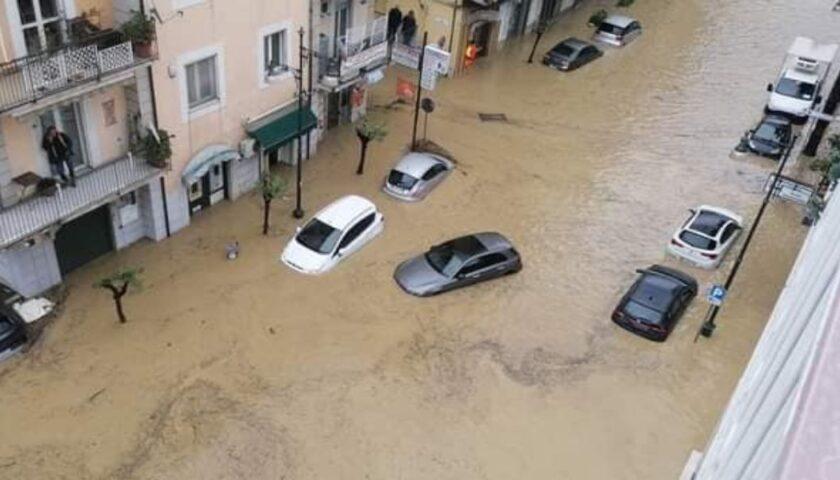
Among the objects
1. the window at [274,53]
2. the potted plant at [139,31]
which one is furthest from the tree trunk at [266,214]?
the potted plant at [139,31]

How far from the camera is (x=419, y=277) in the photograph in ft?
73.2

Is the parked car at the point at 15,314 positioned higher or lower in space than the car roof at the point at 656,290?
lower

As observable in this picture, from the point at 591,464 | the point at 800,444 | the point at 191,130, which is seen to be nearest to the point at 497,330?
the point at 591,464

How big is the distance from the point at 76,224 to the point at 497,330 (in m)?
11.6

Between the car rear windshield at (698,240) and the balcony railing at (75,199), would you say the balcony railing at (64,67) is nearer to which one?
the balcony railing at (75,199)

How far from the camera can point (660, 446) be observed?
18703 millimetres

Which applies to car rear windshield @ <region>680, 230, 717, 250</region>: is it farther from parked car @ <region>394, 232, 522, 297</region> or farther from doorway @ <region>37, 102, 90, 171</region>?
doorway @ <region>37, 102, 90, 171</region>

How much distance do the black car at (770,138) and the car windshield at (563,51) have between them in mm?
9181

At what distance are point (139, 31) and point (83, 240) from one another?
6.06 meters

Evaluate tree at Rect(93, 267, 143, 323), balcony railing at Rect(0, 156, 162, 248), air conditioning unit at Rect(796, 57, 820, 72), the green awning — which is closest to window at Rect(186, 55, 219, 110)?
the green awning

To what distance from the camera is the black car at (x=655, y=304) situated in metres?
21.4

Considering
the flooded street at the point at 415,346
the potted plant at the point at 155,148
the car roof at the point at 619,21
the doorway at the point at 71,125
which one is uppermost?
the doorway at the point at 71,125

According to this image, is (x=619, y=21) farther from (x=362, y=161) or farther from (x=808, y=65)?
(x=362, y=161)

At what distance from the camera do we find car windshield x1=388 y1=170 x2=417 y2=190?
85.5 feet
